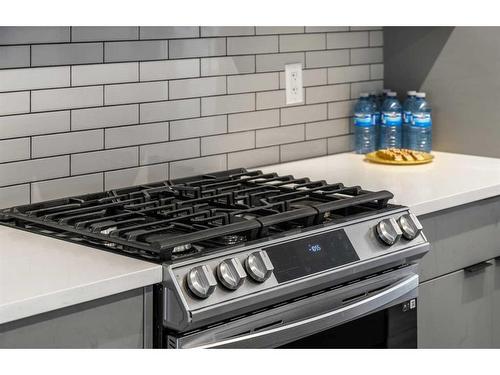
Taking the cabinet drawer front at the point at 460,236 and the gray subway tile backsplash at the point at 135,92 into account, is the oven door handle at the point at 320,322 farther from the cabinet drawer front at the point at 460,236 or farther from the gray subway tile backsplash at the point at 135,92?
the gray subway tile backsplash at the point at 135,92

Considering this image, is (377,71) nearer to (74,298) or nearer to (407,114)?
(407,114)

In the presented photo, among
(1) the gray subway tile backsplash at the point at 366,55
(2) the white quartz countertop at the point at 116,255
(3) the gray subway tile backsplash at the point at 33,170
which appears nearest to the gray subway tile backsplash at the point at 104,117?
(3) the gray subway tile backsplash at the point at 33,170

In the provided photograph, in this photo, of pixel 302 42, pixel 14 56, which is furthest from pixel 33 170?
pixel 302 42

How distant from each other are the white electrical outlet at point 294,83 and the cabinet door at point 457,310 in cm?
84

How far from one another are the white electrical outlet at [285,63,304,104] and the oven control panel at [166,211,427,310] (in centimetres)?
86

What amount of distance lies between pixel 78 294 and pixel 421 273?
1.14 meters

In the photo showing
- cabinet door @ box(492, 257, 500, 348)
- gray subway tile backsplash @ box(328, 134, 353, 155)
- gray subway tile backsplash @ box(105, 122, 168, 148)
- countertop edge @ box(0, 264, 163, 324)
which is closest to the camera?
countertop edge @ box(0, 264, 163, 324)

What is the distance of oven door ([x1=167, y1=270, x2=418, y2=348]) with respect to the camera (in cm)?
204

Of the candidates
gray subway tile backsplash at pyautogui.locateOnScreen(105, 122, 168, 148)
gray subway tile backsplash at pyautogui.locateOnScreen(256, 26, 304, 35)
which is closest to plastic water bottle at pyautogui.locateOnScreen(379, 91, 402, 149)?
gray subway tile backsplash at pyautogui.locateOnScreen(256, 26, 304, 35)

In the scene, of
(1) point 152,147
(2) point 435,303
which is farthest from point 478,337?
(1) point 152,147

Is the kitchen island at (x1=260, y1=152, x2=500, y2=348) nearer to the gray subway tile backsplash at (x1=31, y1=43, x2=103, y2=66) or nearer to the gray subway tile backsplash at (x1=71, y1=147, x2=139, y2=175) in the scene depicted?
the gray subway tile backsplash at (x1=71, y1=147, x2=139, y2=175)

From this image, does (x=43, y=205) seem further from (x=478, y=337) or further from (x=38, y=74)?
(x=478, y=337)

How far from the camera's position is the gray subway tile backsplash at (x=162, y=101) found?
251cm

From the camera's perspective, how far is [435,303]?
2.71 meters
